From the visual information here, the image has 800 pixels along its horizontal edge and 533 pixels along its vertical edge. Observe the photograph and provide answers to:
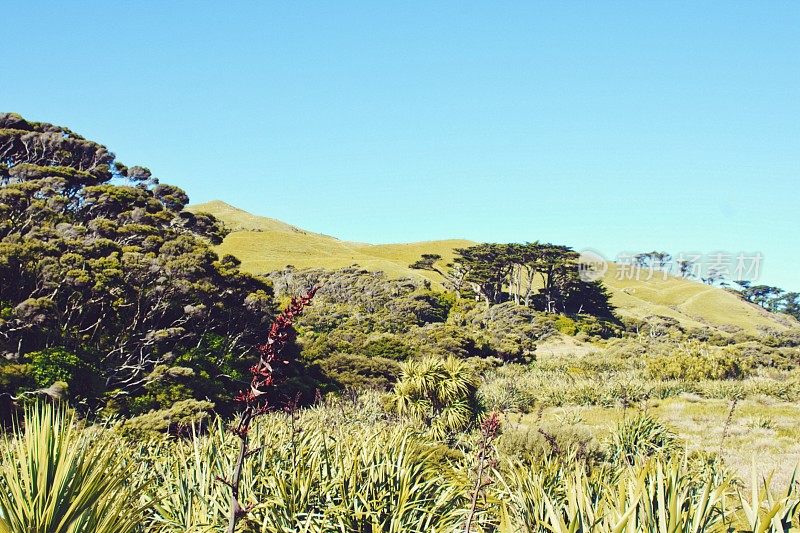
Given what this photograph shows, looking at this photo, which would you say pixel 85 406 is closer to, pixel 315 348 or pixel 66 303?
pixel 66 303

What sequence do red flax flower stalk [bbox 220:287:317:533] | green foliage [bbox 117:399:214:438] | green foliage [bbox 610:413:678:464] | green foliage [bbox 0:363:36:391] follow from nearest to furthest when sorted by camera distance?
red flax flower stalk [bbox 220:287:317:533]
green foliage [bbox 610:413:678:464]
green foliage [bbox 117:399:214:438]
green foliage [bbox 0:363:36:391]

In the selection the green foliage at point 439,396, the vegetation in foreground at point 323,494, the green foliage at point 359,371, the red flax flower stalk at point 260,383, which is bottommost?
the green foliage at point 359,371

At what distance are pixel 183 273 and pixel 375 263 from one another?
2425 inches

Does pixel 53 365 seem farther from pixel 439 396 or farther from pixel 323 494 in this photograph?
pixel 323 494

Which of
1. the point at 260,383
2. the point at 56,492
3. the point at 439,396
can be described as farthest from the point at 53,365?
the point at 260,383

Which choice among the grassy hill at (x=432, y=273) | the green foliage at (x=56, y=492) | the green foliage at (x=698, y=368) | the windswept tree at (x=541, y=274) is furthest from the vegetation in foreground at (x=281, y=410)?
the grassy hill at (x=432, y=273)

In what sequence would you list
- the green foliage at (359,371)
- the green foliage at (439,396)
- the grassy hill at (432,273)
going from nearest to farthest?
1. the green foliage at (439,396)
2. the green foliage at (359,371)
3. the grassy hill at (432,273)

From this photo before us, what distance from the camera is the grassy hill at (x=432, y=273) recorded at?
291ft

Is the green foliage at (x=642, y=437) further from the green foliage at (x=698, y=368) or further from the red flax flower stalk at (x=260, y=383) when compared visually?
the green foliage at (x=698, y=368)

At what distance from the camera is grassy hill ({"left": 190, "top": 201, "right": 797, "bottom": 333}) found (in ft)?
291

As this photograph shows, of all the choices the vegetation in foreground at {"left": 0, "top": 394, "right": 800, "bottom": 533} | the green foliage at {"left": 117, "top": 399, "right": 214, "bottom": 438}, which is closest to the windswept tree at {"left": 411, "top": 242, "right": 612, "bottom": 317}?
the green foliage at {"left": 117, "top": 399, "right": 214, "bottom": 438}

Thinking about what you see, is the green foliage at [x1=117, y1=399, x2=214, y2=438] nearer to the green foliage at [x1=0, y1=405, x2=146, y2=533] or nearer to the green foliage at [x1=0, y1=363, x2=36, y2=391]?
the green foliage at [x1=0, y1=363, x2=36, y2=391]

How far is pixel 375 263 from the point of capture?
8512 cm

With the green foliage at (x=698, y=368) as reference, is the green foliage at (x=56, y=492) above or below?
above
